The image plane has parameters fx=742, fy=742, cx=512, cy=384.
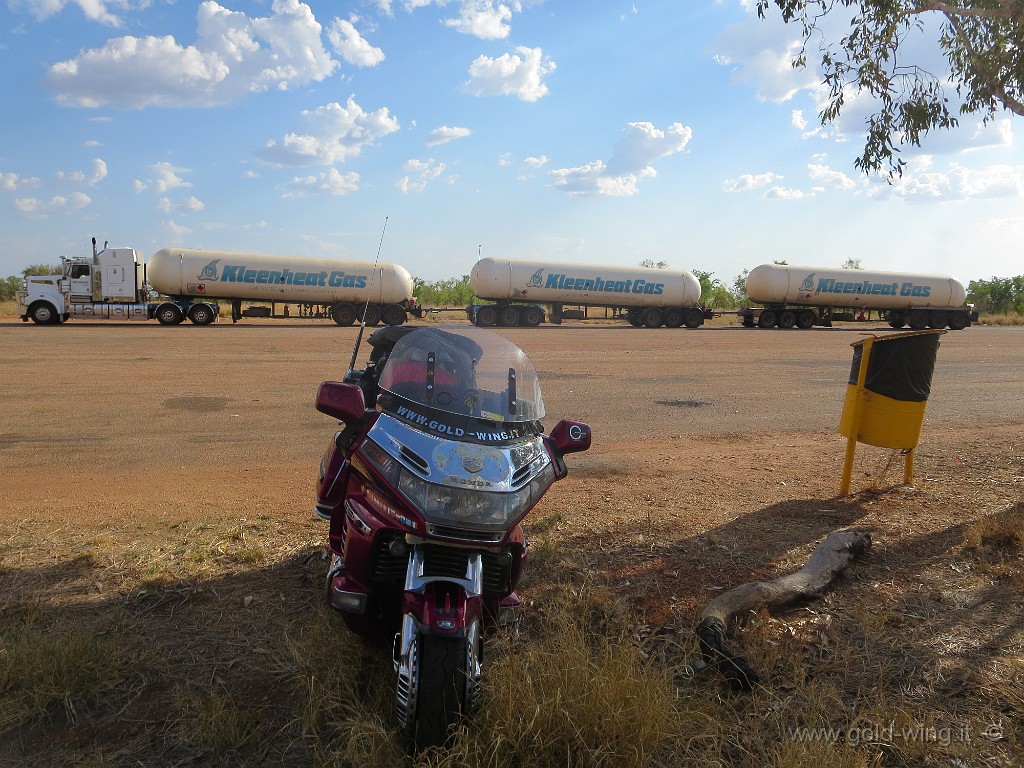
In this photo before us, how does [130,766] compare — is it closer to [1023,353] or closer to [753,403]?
[753,403]

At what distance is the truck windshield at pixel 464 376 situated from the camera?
294 centimetres

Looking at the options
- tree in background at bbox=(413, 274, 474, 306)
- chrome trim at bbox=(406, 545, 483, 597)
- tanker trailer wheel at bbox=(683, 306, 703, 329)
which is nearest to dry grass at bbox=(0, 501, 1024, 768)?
chrome trim at bbox=(406, 545, 483, 597)

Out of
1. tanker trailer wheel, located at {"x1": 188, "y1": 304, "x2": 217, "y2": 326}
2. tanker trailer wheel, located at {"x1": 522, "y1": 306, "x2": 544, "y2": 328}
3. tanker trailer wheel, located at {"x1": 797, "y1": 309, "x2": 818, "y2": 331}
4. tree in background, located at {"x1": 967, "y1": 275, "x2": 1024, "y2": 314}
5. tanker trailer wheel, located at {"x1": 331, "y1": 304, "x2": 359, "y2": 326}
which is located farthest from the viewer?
tree in background, located at {"x1": 967, "y1": 275, "x2": 1024, "y2": 314}

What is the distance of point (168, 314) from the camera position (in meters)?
28.2

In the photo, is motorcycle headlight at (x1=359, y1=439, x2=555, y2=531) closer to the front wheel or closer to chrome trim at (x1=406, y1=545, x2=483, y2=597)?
chrome trim at (x1=406, y1=545, x2=483, y2=597)

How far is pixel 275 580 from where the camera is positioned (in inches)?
166

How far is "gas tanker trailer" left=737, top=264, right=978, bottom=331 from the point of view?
3803 centimetres

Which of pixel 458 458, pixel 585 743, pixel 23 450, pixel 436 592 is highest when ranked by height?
pixel 458 458

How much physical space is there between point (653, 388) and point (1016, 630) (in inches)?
364

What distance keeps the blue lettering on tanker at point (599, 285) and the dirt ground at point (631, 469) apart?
20.6 metres

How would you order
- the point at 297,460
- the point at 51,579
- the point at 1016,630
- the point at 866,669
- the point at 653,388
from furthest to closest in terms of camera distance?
the point at 653,388, the point at 297,460, the point at 51,579, the point at 1016,630, the point at 866,669

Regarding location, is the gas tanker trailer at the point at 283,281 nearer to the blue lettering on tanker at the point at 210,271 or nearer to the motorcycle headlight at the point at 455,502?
the blue lettering on tanker at the point at 210,271

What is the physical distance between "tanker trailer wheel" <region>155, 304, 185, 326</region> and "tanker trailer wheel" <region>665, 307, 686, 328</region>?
876 inches

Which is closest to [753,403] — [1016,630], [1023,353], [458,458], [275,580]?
[1016,630]
